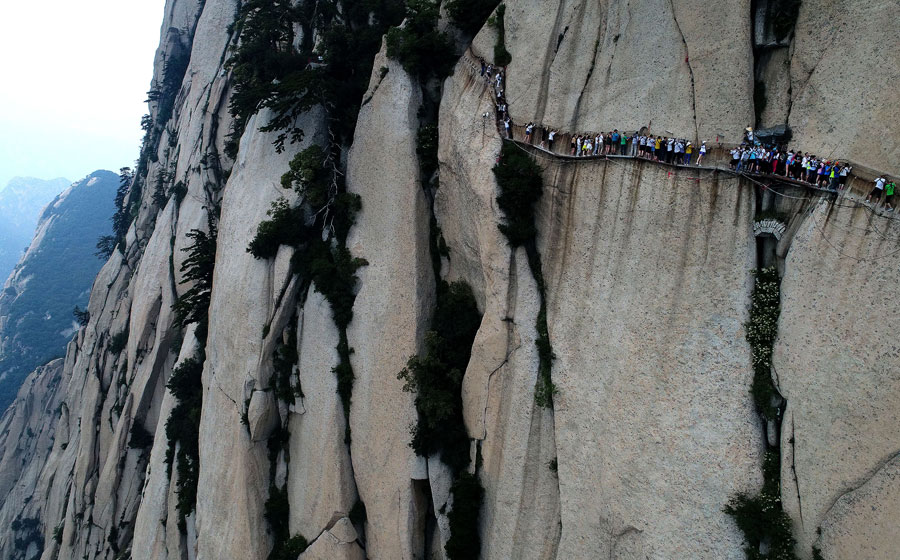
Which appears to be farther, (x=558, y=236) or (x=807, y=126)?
(x=558, y=236)

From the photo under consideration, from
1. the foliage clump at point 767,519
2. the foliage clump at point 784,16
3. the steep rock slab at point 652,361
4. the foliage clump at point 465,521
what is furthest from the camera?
the foliage clump at point 465,521

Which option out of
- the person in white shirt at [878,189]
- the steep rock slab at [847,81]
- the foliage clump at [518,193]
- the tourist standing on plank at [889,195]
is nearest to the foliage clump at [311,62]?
the foliage clump at [518,193]

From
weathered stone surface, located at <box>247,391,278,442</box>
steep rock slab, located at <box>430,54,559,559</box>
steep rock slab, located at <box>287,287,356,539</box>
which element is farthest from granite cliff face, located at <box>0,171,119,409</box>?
steep rock slab, located at <box>430,54,559,559</box>

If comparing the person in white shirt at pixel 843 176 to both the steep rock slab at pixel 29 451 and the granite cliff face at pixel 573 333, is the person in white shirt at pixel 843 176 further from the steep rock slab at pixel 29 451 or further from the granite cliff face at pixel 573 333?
the steep rock slab at pixel 29 451

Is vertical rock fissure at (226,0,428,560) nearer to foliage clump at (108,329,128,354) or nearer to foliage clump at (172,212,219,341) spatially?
foliage clump at (172,212,219,341)

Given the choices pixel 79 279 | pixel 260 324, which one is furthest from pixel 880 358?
pixel 79 279

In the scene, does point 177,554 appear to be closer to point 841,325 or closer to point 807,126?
point 841,325
